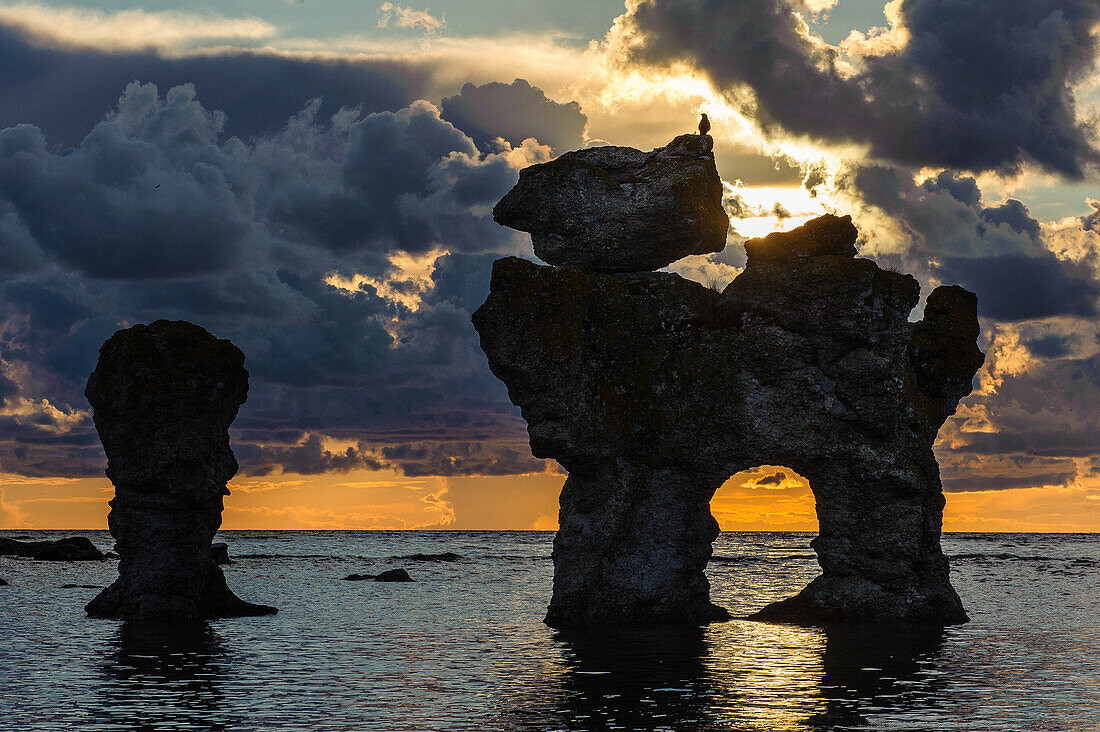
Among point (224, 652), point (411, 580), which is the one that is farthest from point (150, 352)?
point (411, 580)

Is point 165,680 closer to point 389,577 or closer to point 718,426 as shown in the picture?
point 718,426

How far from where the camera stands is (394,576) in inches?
3221

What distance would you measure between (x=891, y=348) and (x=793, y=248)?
5.20m

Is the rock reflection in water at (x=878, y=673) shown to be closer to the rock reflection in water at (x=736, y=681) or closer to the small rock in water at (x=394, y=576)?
the rock reflection in water at (x=736, y=681)

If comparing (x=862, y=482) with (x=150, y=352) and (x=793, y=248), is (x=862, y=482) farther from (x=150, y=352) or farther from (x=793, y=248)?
(x=150, y=352)

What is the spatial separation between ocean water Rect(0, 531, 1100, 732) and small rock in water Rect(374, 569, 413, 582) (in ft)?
94.3

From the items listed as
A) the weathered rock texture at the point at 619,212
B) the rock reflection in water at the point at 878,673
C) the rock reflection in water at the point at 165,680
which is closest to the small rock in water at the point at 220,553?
the rock reflection in water at the point at 165,680

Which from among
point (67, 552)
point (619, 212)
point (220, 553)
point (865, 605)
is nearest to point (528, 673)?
point (865, 605)

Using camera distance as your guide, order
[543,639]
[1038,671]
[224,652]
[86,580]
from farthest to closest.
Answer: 1. [86,580]
2. [543,639]
3. [224,652]
4. [1038,671]

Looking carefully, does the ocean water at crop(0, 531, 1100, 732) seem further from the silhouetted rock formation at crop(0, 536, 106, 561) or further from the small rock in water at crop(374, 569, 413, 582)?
the silhouetted rock formation at crop(0, 536, 106, 561)

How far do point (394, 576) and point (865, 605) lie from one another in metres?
47.8

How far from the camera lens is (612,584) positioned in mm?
39844

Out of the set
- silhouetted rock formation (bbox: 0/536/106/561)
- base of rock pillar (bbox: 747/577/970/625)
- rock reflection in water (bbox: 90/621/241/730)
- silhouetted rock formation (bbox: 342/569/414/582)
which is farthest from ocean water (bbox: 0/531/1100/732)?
silhouetted rock formation (bbox: 0/536/106/561)

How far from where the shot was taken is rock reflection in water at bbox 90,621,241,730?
74.7 ft
